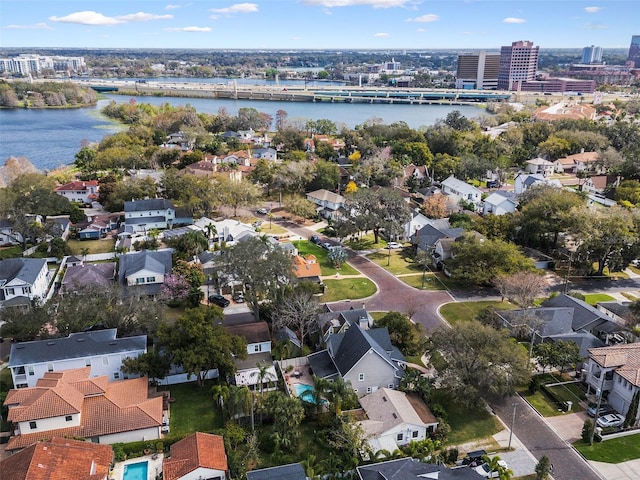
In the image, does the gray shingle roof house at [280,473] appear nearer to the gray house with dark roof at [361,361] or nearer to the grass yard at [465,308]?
the gray house with dark roof at [361,361]

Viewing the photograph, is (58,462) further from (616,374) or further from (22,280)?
(616,374)

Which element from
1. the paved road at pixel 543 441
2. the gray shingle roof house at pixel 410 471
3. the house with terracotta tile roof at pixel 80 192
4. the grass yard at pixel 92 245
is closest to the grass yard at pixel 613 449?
the paved road at pixel 543 441

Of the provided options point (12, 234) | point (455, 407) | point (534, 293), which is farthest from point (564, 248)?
point (12, 234)

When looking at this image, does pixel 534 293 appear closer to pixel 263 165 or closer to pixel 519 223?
pixel 519 223

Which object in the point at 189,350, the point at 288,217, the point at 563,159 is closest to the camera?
the point at 189,350

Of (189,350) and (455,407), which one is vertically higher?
(189,350)

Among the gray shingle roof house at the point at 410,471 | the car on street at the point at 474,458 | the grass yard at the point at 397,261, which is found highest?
the gray shingle roof house at the point at 410,471
